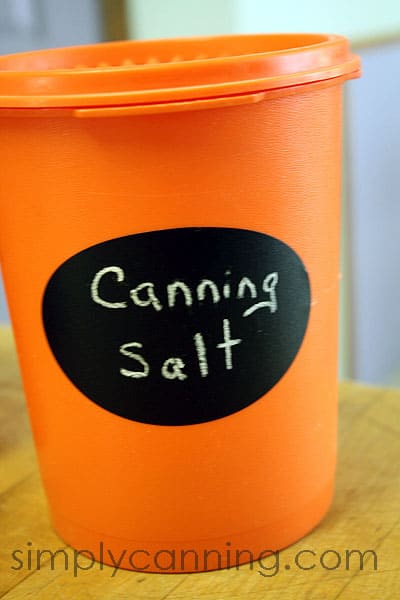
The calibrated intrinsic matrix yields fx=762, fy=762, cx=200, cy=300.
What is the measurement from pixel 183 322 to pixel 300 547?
7.3 inches

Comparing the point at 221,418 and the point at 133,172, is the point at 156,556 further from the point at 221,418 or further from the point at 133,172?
the point at 133,172

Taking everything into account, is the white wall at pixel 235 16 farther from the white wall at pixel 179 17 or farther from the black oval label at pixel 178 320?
the black oval label at pixel 178 320

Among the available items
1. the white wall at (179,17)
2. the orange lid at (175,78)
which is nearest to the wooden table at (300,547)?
the orange lid at (175,78)

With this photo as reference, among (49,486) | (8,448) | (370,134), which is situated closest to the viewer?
(49,486)

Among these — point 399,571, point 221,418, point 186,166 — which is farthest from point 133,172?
point 399,571

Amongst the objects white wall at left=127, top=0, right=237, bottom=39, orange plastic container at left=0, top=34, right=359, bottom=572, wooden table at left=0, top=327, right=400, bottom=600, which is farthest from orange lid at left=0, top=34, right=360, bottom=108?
white wall at left=127, top=0, right=237, bottom=39

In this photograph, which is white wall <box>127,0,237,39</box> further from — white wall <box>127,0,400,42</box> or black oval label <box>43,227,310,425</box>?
black oval label <box>43,227,310,425</box>

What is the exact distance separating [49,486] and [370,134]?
93cm

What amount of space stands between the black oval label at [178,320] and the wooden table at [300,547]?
0.36ft

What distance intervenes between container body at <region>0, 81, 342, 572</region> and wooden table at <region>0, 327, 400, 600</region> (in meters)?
0.02

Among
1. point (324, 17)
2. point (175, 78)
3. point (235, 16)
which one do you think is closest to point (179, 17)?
point (235, 16)

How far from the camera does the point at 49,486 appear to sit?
54cm

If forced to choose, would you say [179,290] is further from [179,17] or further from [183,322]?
[179,17]

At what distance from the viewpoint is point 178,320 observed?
445 millimetres
